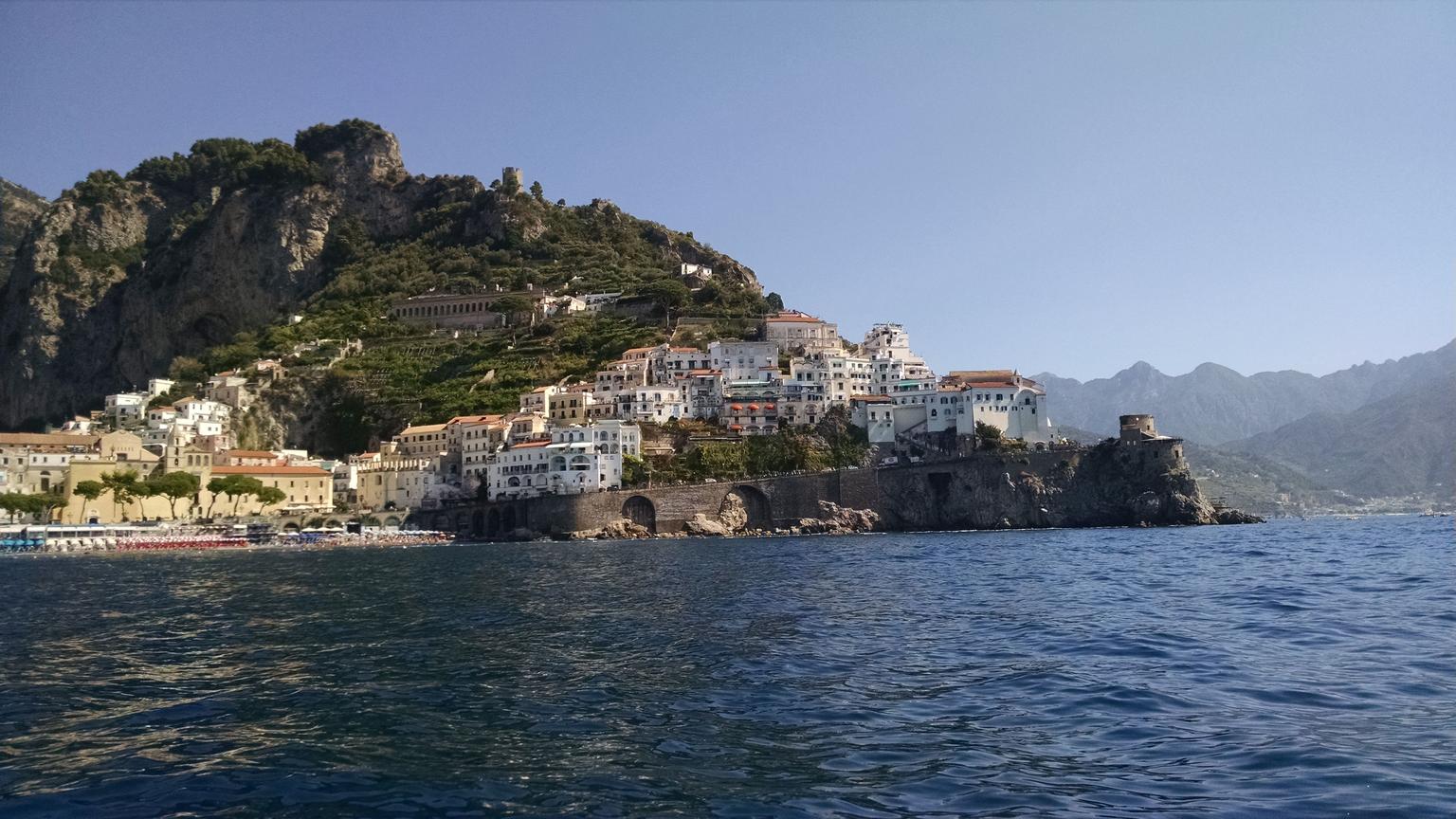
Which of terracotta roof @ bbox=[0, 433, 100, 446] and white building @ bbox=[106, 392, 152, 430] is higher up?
white building @ bbox=[106, 392, 152, 430]

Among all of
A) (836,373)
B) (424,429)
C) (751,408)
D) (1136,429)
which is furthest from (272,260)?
(1136,429)

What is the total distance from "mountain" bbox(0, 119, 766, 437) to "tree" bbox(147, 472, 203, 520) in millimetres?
35438

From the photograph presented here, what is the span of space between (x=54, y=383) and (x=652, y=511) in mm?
99308

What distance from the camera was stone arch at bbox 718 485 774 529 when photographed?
73750 millimetres

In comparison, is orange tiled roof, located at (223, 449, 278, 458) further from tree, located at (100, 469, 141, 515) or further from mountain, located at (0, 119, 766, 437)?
mountain, located at (0, 119, 766, 437)

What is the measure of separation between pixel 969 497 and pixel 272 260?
10241 cm

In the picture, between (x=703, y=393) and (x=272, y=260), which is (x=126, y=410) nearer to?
(x=272, y=260)

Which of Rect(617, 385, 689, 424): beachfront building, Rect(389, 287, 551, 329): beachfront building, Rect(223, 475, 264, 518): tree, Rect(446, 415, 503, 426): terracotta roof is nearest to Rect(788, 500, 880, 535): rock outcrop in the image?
Rect(617, 385, 689, 424): beachfront building

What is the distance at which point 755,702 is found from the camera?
42.6 feet

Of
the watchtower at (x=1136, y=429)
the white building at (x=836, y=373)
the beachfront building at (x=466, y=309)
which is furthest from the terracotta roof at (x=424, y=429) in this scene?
the watchtower at (x=1136, y=429)

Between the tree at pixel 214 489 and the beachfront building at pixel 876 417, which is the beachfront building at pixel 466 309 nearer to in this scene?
the tree at pixel 214 489

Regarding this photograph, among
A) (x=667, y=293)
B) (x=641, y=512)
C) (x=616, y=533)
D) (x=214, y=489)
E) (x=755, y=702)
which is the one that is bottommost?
(x=616, y=533)

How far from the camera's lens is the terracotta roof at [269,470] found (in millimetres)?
79500

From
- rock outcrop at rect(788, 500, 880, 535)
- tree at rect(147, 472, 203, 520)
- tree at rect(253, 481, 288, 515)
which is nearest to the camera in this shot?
tree at rect(147, 472, 203, 520)
